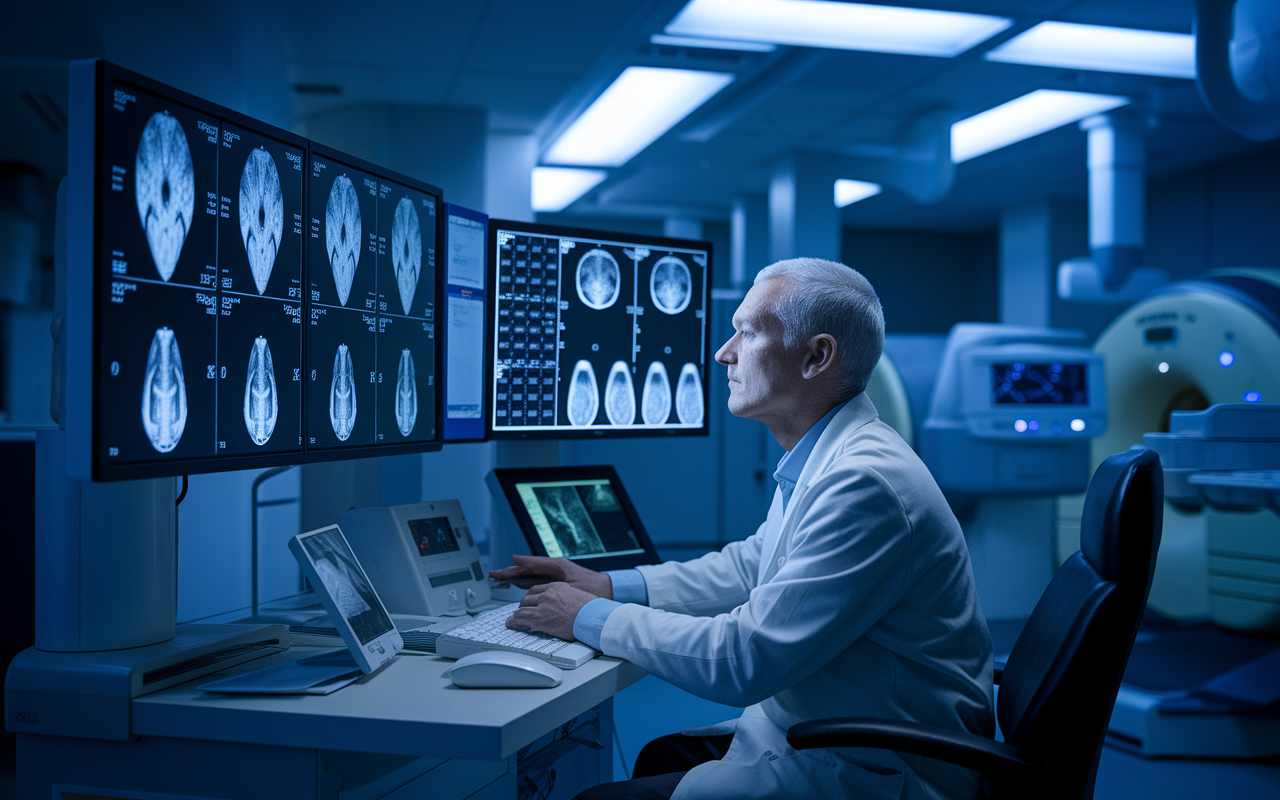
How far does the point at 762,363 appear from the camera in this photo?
1426mm

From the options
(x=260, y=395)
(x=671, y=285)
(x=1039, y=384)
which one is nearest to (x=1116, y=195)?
(x=1039, y=384)

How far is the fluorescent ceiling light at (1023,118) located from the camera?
4625mm

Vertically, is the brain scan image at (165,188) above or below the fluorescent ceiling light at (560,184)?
below

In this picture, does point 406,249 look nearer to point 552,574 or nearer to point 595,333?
point 595,333

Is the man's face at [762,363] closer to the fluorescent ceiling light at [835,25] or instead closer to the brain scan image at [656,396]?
the brain scan image at [656,396]

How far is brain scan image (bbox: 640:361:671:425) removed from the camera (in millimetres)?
2000

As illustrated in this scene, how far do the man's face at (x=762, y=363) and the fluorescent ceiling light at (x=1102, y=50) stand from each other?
2.84 m

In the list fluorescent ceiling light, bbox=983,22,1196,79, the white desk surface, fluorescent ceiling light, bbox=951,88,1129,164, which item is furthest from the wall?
the white desk surface

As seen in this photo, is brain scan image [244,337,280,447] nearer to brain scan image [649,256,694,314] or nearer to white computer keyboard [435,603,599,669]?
Result: white computer keyboard [435,603,599,669]

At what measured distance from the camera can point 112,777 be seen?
1.12 metres

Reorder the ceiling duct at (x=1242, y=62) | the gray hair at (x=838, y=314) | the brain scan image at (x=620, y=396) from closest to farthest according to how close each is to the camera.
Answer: the gray hair at (x=838, y=314), the brain scan image at (x=620, y=396), the ceiling duct at (x=1242, y=62)

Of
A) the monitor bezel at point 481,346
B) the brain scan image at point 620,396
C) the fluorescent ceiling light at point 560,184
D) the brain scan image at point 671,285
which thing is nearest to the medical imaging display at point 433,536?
the monitor bezel at point 481,346

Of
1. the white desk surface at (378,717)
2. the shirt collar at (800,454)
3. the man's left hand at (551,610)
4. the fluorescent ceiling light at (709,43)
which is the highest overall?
the fluorescent ceiling light at (709,43)

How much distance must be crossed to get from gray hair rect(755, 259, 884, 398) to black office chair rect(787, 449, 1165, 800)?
0.39 metres
